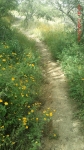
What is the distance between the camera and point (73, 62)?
820 centimetres

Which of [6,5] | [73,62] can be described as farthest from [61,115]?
[6,5]

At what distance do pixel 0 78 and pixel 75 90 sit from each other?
104 inches

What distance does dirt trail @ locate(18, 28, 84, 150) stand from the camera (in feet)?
14.9

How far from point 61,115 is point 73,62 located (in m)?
3.14

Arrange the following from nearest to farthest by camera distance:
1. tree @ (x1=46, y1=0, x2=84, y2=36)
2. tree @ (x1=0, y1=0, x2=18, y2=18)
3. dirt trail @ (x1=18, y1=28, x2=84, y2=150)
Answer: dirt trail @ (x1=18, y1=28, x2=84, y2=150), tree @ (x1=0, y1=0, x2=18, y2=18), tree @ (x1=46, y1=0, x2=84, y2=36)

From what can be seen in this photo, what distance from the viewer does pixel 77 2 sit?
10.3 meters

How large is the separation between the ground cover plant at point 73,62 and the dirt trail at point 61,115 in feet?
0.85

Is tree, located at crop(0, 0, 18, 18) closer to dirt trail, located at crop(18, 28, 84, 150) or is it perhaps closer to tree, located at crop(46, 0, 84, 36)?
tree, located at crop(46, 0, 84, 36)

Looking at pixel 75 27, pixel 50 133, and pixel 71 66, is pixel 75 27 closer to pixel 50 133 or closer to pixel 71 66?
pixel 71 66

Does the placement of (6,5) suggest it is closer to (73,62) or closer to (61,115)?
(73,62)

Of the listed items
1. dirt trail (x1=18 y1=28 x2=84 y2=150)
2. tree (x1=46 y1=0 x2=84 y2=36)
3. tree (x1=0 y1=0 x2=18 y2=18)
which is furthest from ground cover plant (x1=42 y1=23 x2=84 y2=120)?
tree (x1=0 y1=0 x2=18 y2=18)

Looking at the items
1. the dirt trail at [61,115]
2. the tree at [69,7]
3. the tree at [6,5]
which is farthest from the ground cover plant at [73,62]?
the tree at [6,5]

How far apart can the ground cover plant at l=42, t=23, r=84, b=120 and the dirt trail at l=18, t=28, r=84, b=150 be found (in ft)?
0.85

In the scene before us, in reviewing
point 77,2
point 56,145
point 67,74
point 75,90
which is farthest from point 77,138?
point 77,2
